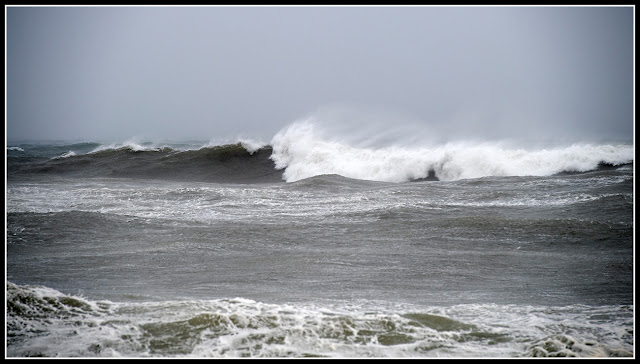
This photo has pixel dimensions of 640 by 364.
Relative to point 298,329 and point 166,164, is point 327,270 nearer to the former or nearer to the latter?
point 298,329

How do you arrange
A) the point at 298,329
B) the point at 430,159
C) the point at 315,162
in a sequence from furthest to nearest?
the point at 315,162 → the point at 430,159 → the point at 298,329

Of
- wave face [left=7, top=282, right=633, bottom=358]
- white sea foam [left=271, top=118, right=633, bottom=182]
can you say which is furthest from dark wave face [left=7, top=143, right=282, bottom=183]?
wave face [left=7, top=282, right=633, bottom=358]

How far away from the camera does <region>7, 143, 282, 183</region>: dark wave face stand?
19453mm

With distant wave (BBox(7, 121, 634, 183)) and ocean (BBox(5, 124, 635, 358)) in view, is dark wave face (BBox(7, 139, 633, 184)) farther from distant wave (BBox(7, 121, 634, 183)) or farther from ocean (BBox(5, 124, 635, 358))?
ocean (BBox(5, 124, 635, 358))

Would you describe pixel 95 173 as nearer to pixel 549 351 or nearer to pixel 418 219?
pixel 418 219

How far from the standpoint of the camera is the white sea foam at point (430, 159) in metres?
17.8

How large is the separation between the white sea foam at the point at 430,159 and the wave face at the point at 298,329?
13729 millimetres

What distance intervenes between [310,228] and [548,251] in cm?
330

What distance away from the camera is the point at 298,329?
4168 millimetres

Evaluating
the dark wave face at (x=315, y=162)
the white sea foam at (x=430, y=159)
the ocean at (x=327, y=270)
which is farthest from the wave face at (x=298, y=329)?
the white sea foam at (x=430, y=159)

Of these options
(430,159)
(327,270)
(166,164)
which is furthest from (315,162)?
(327,270)

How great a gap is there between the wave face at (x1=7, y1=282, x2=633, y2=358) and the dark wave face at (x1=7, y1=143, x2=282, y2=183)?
46.9 feet

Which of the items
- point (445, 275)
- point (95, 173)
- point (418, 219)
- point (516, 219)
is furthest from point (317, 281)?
point (95, 173)

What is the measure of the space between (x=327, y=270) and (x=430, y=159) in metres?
13.7
